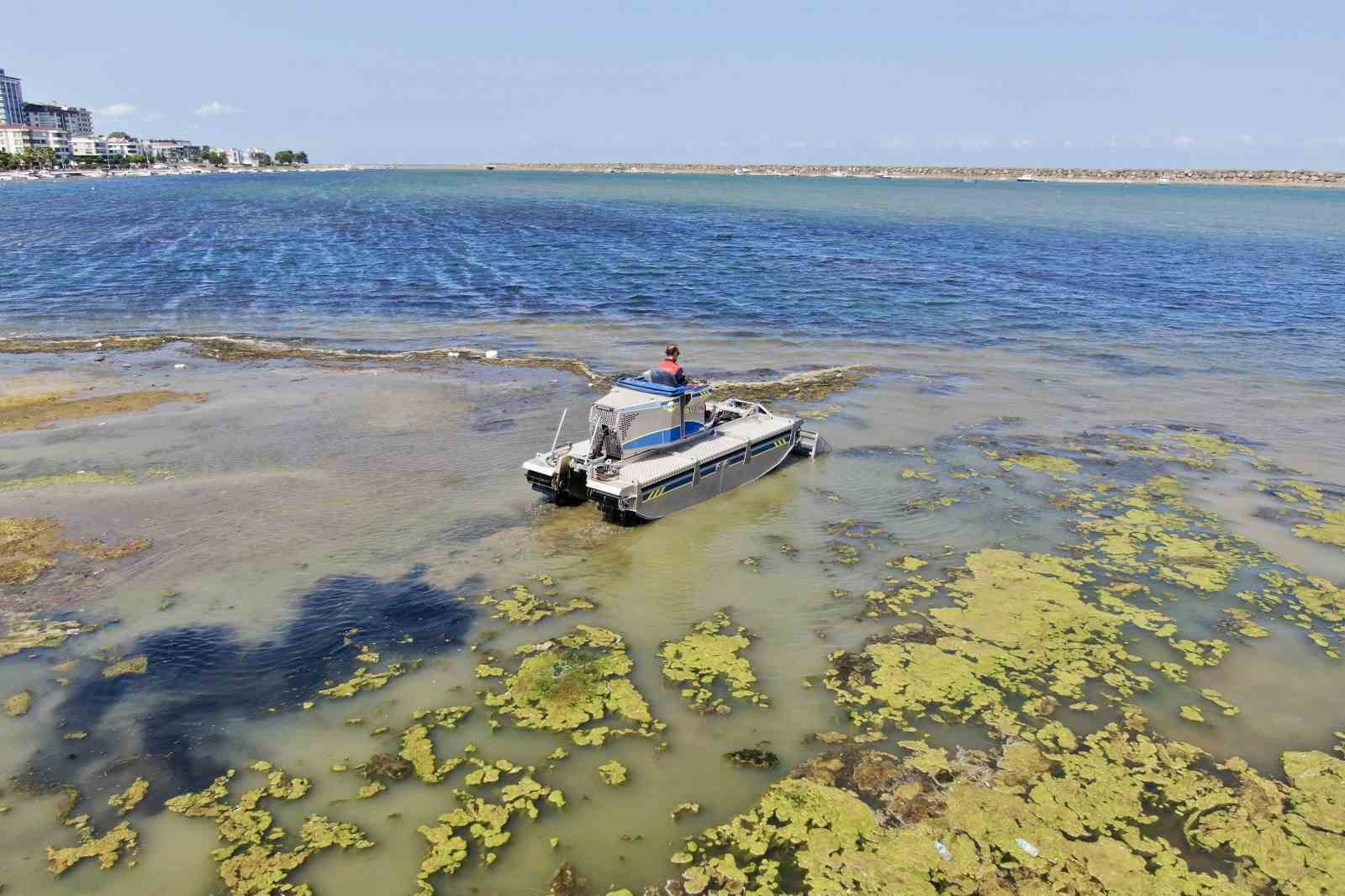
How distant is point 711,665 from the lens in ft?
36.9

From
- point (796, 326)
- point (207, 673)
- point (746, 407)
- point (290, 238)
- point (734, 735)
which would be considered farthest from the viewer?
point (290, 238)

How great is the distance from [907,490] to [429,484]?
10231 mm

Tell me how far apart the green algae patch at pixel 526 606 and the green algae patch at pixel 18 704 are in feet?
18.9

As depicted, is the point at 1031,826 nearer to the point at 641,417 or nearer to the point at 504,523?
the point at 641,417

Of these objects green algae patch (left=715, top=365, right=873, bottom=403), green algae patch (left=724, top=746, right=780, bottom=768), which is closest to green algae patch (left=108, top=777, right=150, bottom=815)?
green algae patch (left=724, top=746, right=780, bottom=768)

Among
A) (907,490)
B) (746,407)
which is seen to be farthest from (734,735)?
(746,407)

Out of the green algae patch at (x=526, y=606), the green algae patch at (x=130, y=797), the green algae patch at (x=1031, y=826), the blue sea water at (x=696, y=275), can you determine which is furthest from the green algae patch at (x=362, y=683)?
the blue sea water at (x=696, y=275)

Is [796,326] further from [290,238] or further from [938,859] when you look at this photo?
[290,238]

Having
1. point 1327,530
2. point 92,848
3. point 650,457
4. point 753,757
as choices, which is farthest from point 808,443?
point 92,848

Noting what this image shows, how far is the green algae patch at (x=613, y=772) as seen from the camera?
29.8 feet

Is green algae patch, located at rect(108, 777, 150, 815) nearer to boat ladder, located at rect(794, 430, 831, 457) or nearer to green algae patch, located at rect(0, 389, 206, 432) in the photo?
boat ladder, located at rect(794, 430, 831, 457)

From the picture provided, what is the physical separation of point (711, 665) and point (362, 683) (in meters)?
4.66

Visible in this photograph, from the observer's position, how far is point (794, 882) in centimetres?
784

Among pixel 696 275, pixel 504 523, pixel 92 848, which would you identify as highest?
pixel 696 275
